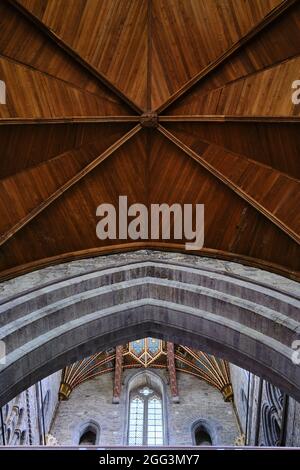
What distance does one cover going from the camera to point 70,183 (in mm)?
8031

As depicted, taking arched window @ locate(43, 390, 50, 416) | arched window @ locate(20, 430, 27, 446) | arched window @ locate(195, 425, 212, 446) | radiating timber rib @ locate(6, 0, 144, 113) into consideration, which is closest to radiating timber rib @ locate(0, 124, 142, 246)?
radiating timber rib @ locate(6, 0, 144, 113)

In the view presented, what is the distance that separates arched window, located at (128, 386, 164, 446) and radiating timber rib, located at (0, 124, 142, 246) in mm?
8849

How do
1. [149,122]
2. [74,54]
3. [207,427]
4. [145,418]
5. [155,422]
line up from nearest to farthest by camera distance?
[74,54] < [149,122] < [207,427] < [155,422] < [145,418]

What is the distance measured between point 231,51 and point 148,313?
4317 millimetres

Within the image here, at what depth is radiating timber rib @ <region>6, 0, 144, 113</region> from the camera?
7.18m

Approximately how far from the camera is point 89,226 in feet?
27.2

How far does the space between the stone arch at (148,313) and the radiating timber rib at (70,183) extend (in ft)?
2.53

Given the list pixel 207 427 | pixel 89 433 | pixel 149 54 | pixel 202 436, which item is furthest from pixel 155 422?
pixel 149 54

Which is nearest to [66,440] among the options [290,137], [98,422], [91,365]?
[98,422]

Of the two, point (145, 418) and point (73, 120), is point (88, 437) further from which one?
point (73, 120)

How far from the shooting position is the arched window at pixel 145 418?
46.6ft

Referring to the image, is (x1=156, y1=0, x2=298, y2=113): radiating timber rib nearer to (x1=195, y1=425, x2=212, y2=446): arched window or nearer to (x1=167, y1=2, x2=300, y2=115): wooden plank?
(x1=167, y1=2, x2=300, y2=115): wooden plank

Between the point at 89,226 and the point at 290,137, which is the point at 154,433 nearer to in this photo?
the point at 89,226

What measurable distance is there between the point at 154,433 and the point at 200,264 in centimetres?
861
